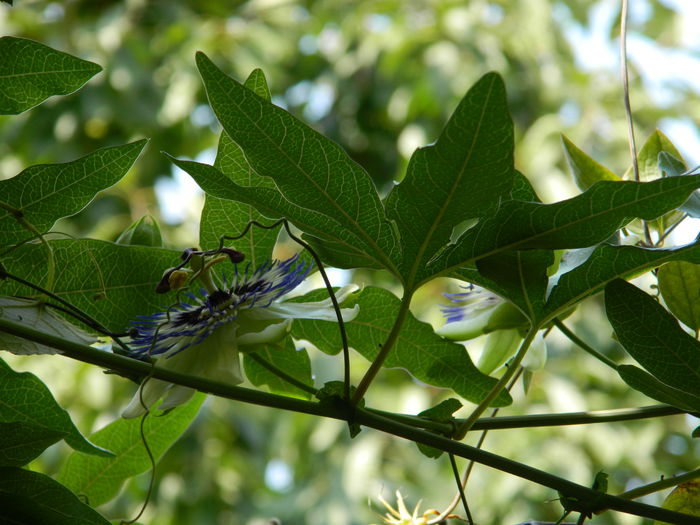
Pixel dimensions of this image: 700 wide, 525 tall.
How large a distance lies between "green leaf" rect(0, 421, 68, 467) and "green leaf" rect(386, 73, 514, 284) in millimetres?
208

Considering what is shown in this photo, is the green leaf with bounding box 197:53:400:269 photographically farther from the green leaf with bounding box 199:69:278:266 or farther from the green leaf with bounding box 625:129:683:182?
the green leaf with bounding box 625:129:683:182

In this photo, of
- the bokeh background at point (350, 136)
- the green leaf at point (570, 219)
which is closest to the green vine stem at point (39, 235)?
the green leaf at point (570, 219)

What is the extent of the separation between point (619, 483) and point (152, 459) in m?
2.64

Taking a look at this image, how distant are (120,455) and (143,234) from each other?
0.16m

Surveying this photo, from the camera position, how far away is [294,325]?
550 millimetres

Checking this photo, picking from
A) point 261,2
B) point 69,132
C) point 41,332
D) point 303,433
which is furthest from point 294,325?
point 261,2

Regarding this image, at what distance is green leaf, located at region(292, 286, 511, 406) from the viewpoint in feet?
1.73

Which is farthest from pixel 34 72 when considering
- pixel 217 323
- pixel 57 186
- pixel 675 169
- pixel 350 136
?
pixel 350 136

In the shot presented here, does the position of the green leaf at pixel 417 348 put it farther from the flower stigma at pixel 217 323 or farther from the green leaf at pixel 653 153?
the green leaf at pixel 653 153

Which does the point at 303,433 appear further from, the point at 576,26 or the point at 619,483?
the point at 576,26

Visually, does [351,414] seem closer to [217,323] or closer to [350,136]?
[217,323]

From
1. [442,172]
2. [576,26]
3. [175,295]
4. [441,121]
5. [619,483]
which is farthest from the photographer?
[576,26]

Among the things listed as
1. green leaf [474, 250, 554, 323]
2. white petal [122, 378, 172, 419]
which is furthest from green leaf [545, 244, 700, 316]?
white petal [122, 378, 172, 419]

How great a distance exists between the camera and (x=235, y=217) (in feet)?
1.66
